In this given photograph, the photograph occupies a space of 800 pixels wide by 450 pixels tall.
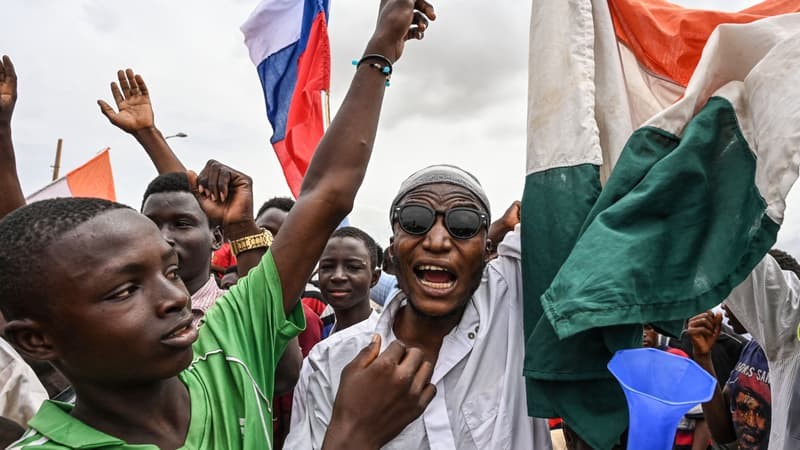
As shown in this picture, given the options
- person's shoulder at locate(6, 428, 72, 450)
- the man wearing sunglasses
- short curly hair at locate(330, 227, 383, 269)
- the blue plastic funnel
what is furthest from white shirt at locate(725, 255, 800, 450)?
person's shoulder at locate(6, 428, 72, 450)

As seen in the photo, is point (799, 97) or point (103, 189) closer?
point (799, 97)

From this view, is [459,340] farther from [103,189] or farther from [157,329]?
[103,189]

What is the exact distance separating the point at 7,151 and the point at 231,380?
1.76 m

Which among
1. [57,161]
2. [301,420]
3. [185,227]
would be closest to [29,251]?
[301,420]

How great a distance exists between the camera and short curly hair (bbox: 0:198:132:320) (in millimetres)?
1359

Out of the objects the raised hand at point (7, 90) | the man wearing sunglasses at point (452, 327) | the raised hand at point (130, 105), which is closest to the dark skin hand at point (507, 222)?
the man wearing sunglasses at point (452, 327)

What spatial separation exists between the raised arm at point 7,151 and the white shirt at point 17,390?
0.71 m

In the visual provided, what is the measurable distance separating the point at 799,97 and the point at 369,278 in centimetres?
320

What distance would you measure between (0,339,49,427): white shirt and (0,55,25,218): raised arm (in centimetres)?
71

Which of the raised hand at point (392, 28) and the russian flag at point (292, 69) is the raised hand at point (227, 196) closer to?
the raised hand at point (392, 28)

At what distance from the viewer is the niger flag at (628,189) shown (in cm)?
149

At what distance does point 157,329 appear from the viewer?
1.40 metres

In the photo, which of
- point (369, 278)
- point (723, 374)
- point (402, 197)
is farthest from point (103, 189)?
point (723, 374)

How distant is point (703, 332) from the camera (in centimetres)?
403
